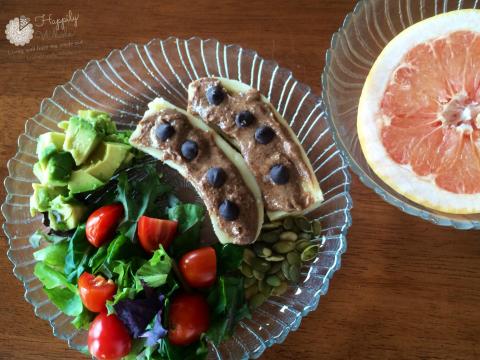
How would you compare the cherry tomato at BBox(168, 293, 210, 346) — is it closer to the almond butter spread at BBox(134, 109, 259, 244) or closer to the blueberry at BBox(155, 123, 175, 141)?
the almond butter spread at BBox(134, 109, 259, 244)

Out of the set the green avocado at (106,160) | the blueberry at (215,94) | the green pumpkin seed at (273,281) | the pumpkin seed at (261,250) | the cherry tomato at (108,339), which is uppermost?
the blueberry at (215,94)

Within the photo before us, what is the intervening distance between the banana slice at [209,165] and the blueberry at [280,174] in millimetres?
75

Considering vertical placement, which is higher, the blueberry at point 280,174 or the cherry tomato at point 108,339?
the blueberry at point 280,174

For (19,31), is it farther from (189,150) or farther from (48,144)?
(189,150)

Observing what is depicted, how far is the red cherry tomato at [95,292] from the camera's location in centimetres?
127

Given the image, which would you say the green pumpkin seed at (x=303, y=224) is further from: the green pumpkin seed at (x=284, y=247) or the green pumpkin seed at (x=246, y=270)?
the green pumpkin seed at (x=246, y=270)

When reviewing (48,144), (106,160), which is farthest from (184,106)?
(48,144)

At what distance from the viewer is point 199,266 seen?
1281mm

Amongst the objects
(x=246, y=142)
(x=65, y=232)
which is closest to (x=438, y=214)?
(x=246, y=142)

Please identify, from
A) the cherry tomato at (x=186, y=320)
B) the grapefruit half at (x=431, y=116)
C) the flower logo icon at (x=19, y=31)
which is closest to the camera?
the grapefruit half at (x=431, y=116)

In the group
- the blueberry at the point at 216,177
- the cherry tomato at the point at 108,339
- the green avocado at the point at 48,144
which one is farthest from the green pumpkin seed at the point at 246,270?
the green avocado at the point at 48,144

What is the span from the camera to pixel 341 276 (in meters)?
1.34

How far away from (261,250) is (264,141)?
0.95 ft

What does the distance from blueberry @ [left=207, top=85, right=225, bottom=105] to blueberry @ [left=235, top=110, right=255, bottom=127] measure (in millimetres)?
68
